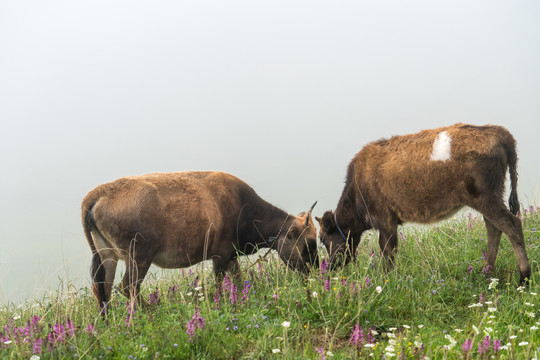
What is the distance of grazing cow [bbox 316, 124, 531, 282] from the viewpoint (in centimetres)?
691

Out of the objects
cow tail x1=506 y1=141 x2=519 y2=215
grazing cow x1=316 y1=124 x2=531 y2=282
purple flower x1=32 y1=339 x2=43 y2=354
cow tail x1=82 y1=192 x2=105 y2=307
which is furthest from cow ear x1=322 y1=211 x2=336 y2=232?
purple flower x1=32 y1=339 x2=43 y2=354

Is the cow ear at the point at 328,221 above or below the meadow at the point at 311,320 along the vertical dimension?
above

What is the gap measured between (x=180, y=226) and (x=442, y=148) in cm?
381

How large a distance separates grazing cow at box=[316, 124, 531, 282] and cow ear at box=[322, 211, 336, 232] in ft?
1.58

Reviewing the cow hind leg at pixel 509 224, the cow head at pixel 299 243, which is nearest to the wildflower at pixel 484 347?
the cow hind leg at pixel 509 224

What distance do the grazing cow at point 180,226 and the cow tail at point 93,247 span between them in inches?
0.5

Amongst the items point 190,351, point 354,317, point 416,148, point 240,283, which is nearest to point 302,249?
point 240,283

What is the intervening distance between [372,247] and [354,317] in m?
4.04

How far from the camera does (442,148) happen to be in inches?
280

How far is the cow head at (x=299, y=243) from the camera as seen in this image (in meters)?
8.34

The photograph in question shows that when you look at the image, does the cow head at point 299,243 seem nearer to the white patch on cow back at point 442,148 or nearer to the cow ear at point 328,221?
the cow ear at point 328,221

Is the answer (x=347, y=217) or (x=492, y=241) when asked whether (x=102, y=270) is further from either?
(x=492, y=241)

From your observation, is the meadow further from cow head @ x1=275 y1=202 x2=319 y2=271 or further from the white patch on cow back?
the white patch on cow back

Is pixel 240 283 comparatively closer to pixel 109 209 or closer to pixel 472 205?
pixel 109 209
